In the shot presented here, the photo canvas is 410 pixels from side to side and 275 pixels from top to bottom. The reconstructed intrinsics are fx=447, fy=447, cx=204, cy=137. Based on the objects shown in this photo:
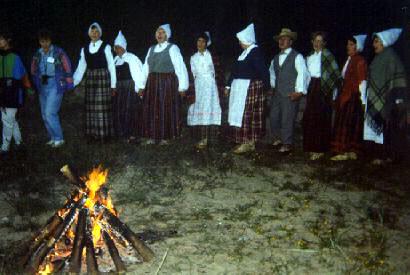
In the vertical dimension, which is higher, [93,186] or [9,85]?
[9,85]

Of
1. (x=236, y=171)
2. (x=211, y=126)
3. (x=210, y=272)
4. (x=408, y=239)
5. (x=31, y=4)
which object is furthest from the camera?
(x=31, y=4)

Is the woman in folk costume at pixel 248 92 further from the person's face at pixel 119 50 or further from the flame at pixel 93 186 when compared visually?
the flame at pixel 93 186

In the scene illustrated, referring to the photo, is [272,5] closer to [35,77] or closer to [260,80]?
[260,80]

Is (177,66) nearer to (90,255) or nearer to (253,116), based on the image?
(253,116)

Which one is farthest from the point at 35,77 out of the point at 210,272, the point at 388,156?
the point at 388,156

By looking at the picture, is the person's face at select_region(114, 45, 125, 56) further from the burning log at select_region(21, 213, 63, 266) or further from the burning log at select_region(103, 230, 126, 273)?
the burning log at select_region(103, 230, 126, 273)

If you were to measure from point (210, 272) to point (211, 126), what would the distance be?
4910mm

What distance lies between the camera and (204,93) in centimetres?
841

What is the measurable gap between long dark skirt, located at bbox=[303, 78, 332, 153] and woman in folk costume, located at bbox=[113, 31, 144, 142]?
3107mm

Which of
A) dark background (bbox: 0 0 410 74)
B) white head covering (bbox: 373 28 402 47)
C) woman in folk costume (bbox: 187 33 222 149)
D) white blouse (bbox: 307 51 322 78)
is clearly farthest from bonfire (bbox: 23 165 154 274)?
dark background (bbox: 0 0 410 74)

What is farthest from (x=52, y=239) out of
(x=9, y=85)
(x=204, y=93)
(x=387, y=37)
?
(x=387, y=37)

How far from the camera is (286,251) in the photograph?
4.38 meters

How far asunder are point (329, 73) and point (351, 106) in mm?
661

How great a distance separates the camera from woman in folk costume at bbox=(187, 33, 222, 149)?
8.28 m
